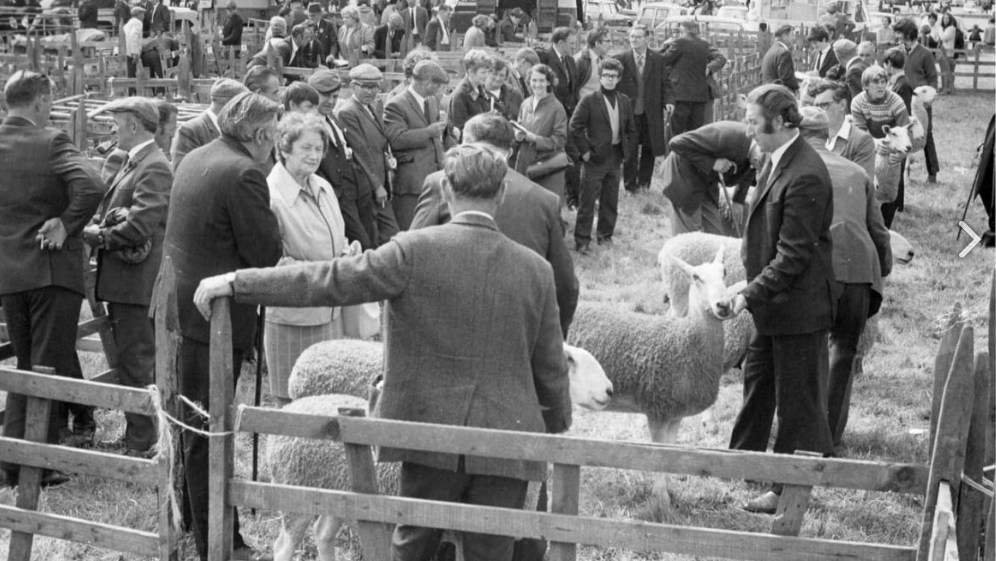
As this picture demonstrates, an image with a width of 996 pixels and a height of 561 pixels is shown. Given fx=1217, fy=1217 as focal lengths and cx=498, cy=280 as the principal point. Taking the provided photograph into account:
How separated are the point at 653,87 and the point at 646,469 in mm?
11385

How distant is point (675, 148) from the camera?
344 inches

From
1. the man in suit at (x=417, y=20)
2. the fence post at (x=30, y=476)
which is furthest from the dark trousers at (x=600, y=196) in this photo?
the man in suit at (x=417, y=20)

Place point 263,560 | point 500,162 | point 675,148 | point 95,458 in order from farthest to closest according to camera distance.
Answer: point 675,148 → point 263,560 → point 95,458 → point 500,162

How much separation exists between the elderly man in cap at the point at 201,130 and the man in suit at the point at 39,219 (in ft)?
3.22

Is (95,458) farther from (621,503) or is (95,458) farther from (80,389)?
(621,503)

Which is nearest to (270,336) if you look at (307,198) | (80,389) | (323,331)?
(323,331)

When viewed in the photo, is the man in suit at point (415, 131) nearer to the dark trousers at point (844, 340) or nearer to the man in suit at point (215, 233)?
the dark trousers at point (844, 340)

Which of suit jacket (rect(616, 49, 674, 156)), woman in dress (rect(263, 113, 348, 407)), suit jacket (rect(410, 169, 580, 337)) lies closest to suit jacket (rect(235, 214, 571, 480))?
suit jacket (rect(410, 169, 580, 337))

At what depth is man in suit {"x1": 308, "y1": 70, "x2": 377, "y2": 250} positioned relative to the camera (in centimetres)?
789

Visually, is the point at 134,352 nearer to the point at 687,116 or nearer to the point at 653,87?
the point at 653,87

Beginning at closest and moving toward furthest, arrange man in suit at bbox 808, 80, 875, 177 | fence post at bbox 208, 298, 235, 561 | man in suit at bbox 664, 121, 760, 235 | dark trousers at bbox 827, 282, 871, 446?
fence post at bbox 208, 298, 235, 561, dark trousers at bbox 827, 282, 871, 446, man in suit at bbox 808, 80, 875, 177, man in suit at bbox 664, 121, 760, 235

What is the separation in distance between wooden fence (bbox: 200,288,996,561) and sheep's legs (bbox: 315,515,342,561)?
944 mm

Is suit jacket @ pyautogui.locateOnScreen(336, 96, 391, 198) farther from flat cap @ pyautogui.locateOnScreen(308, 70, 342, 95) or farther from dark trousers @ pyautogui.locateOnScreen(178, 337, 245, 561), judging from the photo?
dark trousers @ pyautogui.locateOnScreen(178, 337, 245, 561)

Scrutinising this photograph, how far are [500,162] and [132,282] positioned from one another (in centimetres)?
331
